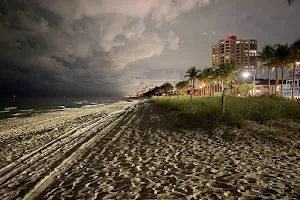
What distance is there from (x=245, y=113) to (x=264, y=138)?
3635mm

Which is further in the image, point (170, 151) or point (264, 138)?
point (264, 138)

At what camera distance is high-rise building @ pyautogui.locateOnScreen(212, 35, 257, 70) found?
168m

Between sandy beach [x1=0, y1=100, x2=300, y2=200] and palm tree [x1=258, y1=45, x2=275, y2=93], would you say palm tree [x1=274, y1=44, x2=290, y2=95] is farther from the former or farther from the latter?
sandy beach [x1=0, y1=100, x2=300, y2=200]

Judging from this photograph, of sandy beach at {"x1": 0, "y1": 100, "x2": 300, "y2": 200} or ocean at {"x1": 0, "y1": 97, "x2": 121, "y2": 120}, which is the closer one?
sandy beach at {"x1": 0, "y1": 100, "x2": 300, "y2": 200}

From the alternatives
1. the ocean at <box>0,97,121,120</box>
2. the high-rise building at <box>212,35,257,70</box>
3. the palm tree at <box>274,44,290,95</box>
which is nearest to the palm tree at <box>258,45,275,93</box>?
the palm tree at <box>274,44,290,95</box>

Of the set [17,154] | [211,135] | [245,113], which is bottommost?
[17,154]

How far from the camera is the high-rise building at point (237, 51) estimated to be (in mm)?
168375

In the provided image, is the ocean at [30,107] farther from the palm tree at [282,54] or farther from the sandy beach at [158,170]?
the palm tree at [282,54]

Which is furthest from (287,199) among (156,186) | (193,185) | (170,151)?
(170,151)

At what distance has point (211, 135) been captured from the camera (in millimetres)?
8227

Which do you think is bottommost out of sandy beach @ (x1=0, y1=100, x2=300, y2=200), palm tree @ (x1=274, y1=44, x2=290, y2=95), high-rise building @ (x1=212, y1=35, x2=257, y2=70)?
sandy beach @ (x1=0, y1=100, x2=300, y2=200)

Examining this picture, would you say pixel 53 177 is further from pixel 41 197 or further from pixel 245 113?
pixel 245 113

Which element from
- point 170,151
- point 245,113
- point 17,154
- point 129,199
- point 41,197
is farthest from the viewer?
point 245,113

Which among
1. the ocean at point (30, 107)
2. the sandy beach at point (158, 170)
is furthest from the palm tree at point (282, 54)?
the ocean at point (30, 107)
